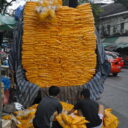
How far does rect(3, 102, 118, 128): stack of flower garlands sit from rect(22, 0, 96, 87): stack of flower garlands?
0.64 meters

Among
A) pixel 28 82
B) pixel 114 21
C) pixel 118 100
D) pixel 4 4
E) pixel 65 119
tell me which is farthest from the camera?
pixel 114 21

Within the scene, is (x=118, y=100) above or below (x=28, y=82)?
below

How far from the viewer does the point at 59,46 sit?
7.87 m

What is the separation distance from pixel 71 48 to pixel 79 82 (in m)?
0.75

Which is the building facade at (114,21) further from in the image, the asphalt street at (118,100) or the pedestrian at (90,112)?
the pedestrian at (90,112)

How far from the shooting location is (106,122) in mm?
7508

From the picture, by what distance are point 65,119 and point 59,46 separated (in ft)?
5.87

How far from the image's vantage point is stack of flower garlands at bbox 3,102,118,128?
6.68 metres

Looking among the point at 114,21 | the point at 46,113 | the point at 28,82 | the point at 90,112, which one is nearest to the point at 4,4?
the point at 114,21

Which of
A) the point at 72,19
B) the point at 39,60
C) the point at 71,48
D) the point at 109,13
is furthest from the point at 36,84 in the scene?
the point at 109,13

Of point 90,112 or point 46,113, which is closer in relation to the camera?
point 46,113

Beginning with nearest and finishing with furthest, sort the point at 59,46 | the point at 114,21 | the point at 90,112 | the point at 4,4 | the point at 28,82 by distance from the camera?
the point at 90,112 < the point at 59,46 < the point at 28,82 < the point at 4,4 < the point at 114,21

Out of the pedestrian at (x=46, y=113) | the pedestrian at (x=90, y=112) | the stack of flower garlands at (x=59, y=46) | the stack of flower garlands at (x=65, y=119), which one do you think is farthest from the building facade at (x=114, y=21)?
the pedestrian at (x=46, y=113)

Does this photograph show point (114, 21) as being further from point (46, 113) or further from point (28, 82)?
point (46, 113)
